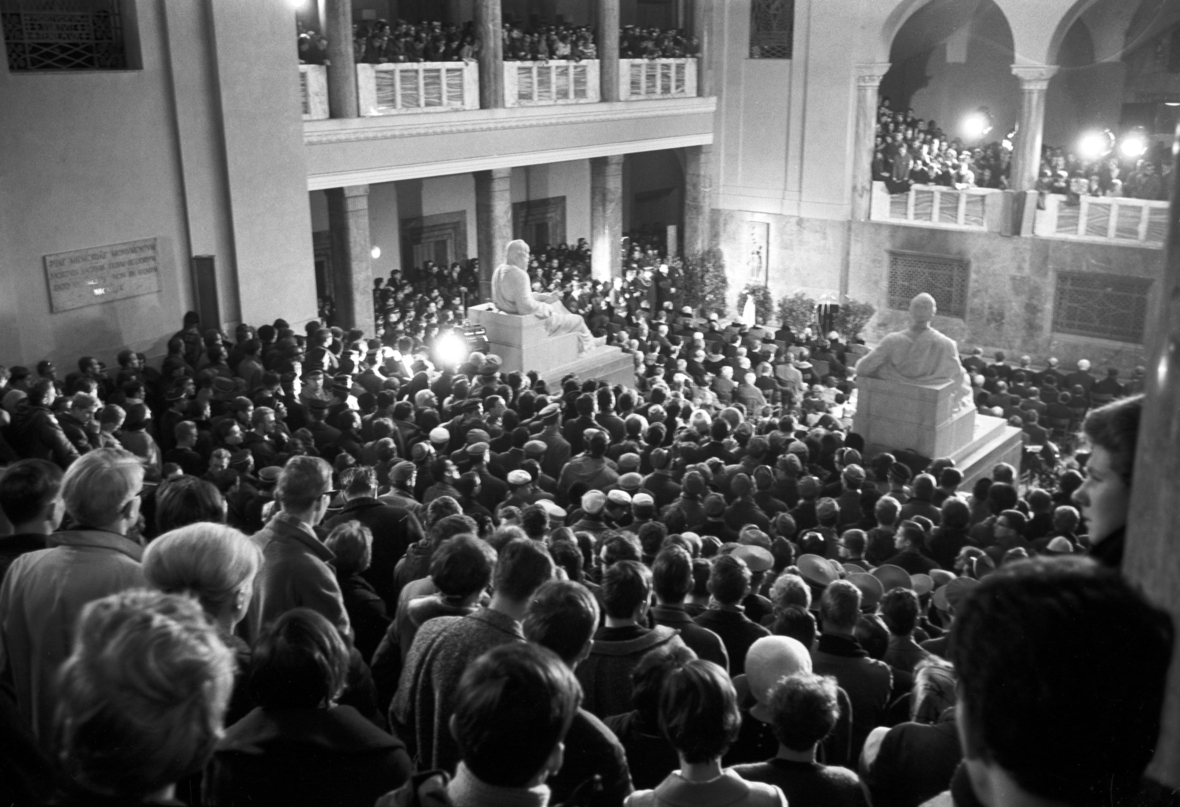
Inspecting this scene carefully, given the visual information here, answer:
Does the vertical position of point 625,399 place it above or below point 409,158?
below

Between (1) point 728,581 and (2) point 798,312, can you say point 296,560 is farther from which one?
(2) point 798,312

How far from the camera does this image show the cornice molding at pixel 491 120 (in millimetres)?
16375

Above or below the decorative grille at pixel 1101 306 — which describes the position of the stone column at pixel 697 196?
above

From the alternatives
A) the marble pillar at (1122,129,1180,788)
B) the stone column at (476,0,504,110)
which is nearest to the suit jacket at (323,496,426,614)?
the marble pillar at (1122,129,1180,788)

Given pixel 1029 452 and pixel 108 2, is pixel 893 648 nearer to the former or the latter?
pixel 1029 452

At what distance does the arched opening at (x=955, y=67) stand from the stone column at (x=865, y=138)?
174cm

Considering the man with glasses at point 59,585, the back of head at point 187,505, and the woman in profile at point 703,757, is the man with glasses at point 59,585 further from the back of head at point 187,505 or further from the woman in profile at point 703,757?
the woman in profile at point 703,757

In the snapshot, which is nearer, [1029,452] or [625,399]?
[625,399]

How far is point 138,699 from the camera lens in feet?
6.52

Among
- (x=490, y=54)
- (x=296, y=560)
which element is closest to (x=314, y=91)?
(x=490, y=54)

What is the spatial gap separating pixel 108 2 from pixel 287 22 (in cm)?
241

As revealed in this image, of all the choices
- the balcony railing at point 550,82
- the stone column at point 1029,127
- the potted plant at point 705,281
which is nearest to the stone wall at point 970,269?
the potted plant at point 705,281

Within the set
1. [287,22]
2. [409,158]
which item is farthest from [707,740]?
[409,158]

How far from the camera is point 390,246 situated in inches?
837
